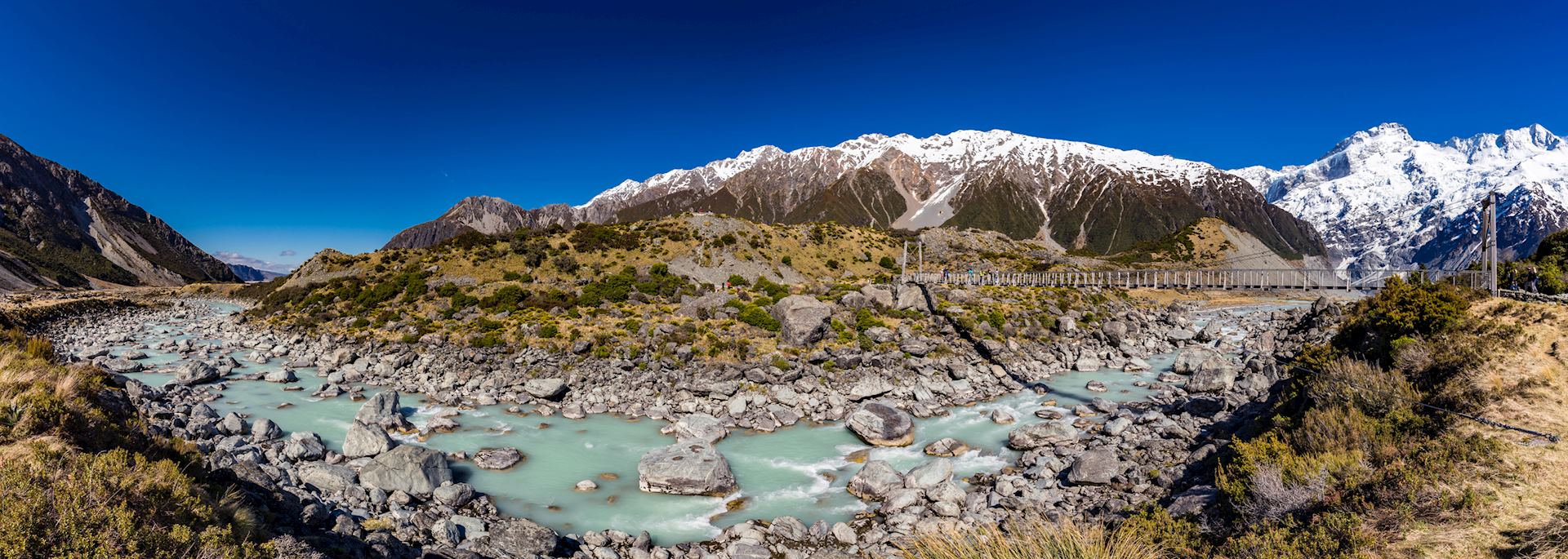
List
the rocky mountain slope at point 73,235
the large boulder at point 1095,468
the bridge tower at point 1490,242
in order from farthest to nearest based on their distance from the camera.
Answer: the rocky mountain slope at point 73,235 < the bridge tower at point 1490,242 < the large boulder at point 1095,468

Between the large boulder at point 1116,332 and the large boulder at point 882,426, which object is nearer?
the large boulder at point 882,426

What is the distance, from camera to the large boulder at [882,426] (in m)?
18.7

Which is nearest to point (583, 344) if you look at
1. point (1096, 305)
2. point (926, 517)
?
point (926, 517)

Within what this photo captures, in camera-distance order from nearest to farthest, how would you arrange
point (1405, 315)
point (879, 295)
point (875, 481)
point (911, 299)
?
point (875, 481), point (1405, 315), point (911, 299), point (879, 295)

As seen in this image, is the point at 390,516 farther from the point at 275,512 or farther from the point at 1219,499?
the point at 1219,499

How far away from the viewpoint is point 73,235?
151625 millimetres

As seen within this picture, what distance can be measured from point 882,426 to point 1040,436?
4.80 m

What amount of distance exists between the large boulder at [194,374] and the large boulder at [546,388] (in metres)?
14.5

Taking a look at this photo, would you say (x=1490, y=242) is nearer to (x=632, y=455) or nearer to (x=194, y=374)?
(x=632, y=455)

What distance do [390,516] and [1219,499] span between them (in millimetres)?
15785

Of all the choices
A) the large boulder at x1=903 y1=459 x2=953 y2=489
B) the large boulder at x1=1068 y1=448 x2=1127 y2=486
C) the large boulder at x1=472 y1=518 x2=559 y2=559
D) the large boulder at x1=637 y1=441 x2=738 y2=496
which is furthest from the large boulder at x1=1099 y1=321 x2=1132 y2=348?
the large boulder at x1=472 y1=518 x2=559 y2=559

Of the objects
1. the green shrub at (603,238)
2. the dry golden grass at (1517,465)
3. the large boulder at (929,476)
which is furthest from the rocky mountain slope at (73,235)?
the dry golden grass at (1517,465)

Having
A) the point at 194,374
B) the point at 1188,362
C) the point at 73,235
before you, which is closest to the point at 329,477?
the point at 194,374

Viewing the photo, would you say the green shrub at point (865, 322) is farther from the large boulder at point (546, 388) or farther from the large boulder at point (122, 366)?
the large boulder at point (122, 366)
